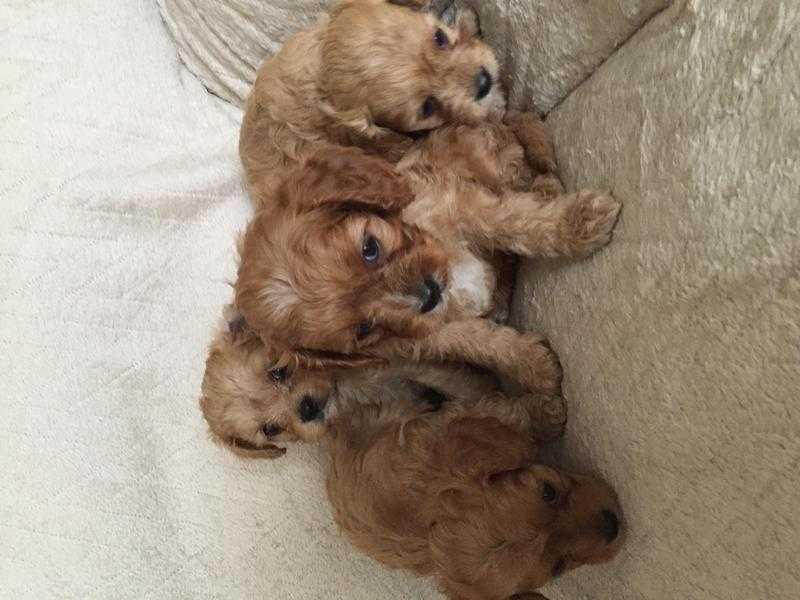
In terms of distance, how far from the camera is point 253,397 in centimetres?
208

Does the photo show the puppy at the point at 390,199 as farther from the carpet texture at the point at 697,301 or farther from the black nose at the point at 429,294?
the carpet texture at the point at 697,301

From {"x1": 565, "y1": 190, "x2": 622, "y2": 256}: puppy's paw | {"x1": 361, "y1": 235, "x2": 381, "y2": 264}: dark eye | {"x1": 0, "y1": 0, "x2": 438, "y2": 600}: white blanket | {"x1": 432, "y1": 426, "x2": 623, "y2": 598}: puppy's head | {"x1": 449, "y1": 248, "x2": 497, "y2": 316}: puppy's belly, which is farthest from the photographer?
{"x1": 0, "y1": 0, "x2": 438, "y2": 600}: white blanket

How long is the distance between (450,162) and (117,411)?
4.22ft

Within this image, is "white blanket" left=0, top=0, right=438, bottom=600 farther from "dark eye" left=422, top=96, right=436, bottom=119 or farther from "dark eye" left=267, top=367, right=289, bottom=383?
"dark eye" left=422, top=96, right=436, bottom=119

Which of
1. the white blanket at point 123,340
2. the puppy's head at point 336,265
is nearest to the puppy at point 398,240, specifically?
the puppy's head at point 336,265

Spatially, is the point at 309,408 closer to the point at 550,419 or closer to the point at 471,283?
the point at 471,283

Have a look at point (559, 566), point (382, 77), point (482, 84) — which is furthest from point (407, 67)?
point (559, 566)

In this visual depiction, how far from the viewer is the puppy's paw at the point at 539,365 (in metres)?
1.76

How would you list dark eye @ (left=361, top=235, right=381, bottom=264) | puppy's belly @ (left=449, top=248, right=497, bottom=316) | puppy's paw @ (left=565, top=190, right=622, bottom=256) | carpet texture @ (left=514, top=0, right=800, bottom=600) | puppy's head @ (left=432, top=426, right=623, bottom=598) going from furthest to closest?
puppy's belly @ (left=449, top=248, right=497, bottom=316) → dark eye @ (left=361, top=235, right=381, bottom=264) → puppy's head @ (left=432, top=426, right=623, bottom=598) → puppy's paw @ (left=565, top=190, right=622, bottom=256) → carpet texture @ (left=514, top=0, right=800, bottom=600)

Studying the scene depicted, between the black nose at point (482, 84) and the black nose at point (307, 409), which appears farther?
the black nose at point (307, 409)

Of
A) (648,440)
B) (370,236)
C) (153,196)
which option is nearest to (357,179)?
(370,236)

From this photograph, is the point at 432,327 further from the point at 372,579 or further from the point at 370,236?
the point at 372,579

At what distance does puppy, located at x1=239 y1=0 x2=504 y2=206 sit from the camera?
1.93 m

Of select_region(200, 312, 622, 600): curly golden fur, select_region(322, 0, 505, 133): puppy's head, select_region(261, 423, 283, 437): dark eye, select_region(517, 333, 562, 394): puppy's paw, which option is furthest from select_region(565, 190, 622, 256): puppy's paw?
select_region(261, 423, 283, 437): dark eye
